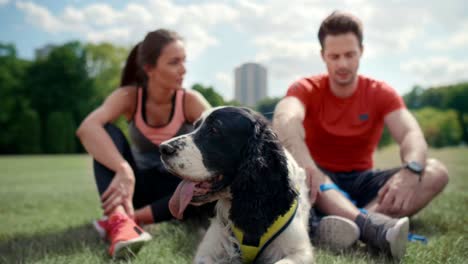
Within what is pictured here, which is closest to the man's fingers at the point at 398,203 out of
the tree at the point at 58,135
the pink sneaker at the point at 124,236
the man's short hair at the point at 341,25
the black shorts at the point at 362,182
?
the black shorts at the point at 362,182

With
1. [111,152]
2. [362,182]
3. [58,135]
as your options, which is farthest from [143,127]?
[58,135]

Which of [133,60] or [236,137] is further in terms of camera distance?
[133,60]

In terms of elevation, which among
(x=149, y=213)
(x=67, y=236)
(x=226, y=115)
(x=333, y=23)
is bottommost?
(x=67, y=236)

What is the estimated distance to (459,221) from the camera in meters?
4.47

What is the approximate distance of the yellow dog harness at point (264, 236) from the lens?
9.05ft

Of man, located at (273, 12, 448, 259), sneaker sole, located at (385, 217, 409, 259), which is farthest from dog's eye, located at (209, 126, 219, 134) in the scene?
sneaker sole, located at (385, 217, 409, 259)

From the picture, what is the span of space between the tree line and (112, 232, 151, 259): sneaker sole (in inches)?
1248

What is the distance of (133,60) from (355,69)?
2.42 m

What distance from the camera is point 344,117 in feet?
14.7

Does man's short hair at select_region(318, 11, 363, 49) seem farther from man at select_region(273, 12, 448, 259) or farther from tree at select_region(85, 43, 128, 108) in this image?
tree at select_region(85, 43, 128, 108)

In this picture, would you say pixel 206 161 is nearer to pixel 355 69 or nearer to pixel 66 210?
pixel 355 69

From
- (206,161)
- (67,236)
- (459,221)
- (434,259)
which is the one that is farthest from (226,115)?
(459,221)

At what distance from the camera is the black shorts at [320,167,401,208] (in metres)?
4.36

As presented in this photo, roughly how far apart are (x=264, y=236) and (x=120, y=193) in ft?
5.31
